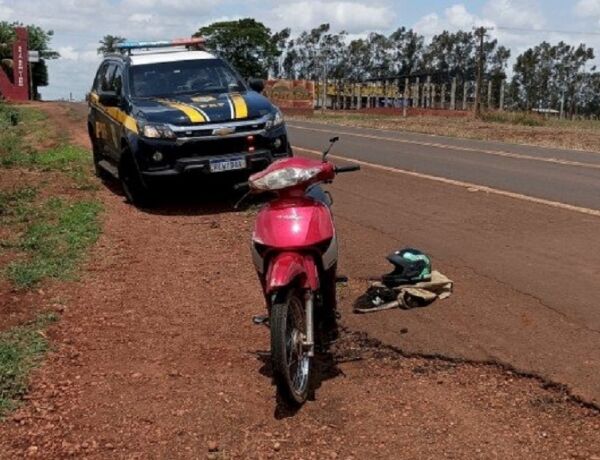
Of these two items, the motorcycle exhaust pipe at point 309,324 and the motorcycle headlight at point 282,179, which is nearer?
the motorcycle exhaust pipe at point 309,324

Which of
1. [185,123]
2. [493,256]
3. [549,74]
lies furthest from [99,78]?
[549,74]

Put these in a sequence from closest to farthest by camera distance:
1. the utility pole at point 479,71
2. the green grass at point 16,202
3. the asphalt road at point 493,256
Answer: the asphalt road at point 493,256 < the green grass at point 16,202 < the utility pole at point 479,71

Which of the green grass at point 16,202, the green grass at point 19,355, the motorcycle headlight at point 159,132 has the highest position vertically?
the motorcycle headlight at point 159,132

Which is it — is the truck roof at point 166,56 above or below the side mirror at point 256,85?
above

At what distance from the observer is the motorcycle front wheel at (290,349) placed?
12.4 feet

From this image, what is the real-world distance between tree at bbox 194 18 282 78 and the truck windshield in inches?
2972

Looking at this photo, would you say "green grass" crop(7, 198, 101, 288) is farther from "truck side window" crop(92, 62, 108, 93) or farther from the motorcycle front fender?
the motorcycle front fender

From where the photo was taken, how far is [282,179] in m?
4.25

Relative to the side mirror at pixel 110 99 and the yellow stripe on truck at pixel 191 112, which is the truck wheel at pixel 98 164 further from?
the yellow stripe on truck at pixel 191 112

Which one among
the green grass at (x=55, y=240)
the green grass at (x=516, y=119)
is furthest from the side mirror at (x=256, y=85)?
the green grass at (x=516, y=119)

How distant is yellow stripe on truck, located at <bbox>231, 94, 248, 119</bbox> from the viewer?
930 centimetres

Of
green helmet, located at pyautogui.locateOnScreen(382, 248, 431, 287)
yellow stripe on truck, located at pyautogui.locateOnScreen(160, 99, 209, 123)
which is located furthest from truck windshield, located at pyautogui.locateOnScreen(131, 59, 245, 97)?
green helmet, located at pyautogui.locateOnScreen(382, 248, 431, 287)

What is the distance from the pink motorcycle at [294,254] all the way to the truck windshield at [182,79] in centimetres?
603

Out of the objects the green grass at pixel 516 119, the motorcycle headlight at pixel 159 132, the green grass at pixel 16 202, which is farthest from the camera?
the green grass at pixel 516 119
